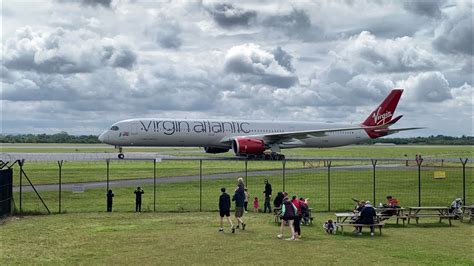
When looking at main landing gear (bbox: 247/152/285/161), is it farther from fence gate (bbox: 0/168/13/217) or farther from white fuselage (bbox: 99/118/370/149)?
fence gate (bbox: 0/168/13/217)

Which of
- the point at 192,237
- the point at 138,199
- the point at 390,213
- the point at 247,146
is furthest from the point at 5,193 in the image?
the point at 247,146

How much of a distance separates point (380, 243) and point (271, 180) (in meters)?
19.8

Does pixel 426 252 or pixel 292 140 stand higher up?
pixel 292 140

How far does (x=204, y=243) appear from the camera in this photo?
15336 millimetres

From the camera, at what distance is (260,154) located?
51719 millimetres

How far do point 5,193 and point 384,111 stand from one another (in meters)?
49.8

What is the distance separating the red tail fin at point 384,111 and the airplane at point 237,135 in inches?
46.3

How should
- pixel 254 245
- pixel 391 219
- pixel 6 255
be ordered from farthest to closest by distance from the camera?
pixel 391 219
pixel 254 245
pixel 6 255

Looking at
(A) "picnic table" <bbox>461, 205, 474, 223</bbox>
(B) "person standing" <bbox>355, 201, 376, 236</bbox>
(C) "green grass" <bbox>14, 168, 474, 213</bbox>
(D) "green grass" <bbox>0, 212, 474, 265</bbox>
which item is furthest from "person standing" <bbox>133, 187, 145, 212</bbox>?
(A) "picnic table" <bbox>461, 205, 474, 223</bbox>

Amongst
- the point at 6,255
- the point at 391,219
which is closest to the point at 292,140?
the point at 391,219

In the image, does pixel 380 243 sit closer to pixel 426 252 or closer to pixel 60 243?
pixel 426 252

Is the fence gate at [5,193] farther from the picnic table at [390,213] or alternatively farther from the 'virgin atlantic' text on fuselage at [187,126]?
the 'virgin atlantic' text on fuselage at [187,126]

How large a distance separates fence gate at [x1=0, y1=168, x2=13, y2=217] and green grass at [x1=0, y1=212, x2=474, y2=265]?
0.77 metres

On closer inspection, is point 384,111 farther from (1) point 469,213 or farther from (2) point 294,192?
(1) point 469,213
